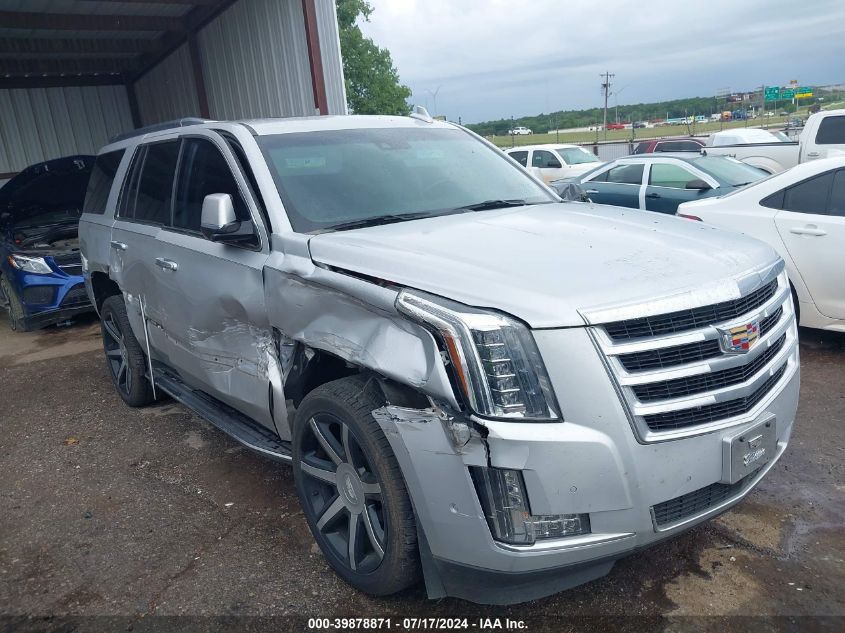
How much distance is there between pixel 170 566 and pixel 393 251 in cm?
182

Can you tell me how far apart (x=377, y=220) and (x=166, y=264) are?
1.46m

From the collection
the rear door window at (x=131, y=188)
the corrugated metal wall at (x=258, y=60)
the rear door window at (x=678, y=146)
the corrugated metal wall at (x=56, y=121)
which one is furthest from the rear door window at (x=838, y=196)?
the corrugated metal wall at (x=56, y=121)

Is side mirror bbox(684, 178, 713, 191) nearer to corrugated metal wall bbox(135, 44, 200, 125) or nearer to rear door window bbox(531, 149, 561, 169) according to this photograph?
rear door window bbox(531, 149, 561, 169)

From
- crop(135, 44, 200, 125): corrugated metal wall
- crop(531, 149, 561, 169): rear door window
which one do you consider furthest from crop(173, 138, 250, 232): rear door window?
crop(531, 149, 561, 169): rear door window

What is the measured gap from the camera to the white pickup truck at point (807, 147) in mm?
11695

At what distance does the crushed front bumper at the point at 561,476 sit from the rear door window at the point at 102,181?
384 centimetres

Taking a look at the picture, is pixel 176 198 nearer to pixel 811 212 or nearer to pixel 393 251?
pixel 393 251

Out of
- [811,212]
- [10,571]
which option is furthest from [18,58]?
[811,212]

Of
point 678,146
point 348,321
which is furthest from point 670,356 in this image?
point 678,146

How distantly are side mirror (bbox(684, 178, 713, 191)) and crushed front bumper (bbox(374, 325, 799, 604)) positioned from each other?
7248mm

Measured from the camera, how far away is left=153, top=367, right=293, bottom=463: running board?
10.9 feet

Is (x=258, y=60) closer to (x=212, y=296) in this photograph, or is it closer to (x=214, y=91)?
(x=214, y=91)

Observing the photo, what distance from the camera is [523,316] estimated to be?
2.21 meters

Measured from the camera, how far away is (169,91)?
14500 mm
